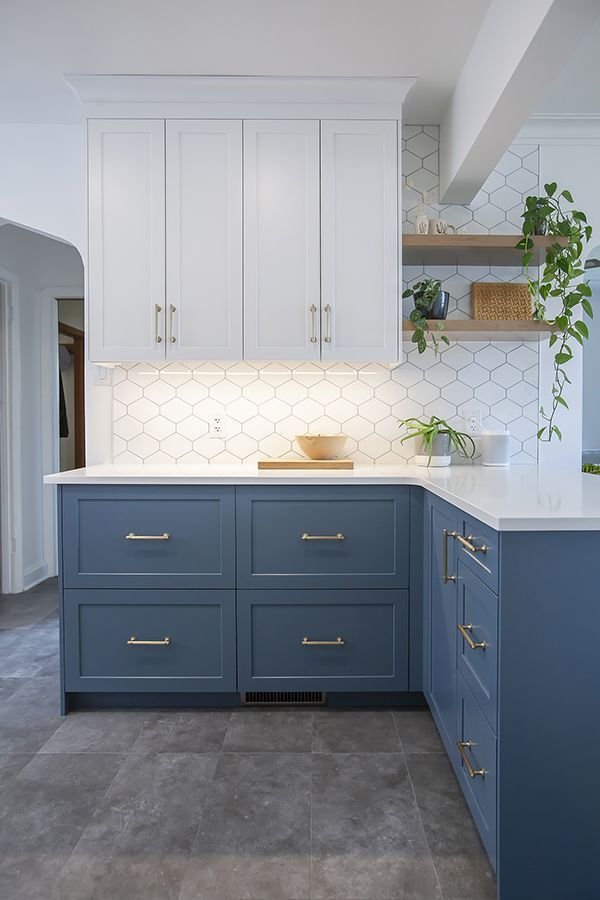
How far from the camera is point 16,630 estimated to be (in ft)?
10.8

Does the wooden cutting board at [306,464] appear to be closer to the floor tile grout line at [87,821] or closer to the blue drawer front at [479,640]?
the blue drawer front at [479,640]

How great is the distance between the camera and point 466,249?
270 cm

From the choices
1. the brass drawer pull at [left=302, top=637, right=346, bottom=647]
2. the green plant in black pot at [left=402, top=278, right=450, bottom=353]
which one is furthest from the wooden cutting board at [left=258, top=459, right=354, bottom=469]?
the brass drawer pull at [left=302, top=637, right=346, bottom=647]

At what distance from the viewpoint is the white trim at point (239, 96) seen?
99.2 inches

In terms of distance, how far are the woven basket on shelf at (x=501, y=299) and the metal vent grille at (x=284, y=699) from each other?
1858mm

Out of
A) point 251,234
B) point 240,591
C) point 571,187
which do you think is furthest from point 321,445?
point 571,187

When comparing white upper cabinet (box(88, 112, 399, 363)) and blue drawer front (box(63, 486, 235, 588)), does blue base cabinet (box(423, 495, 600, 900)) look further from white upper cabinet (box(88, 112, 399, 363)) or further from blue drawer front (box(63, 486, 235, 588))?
white upper cabinet (box(88, 112, 399, 363))

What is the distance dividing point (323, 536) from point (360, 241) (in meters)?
1.27

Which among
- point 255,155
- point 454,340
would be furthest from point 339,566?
point 255,155

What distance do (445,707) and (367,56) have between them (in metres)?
2.43

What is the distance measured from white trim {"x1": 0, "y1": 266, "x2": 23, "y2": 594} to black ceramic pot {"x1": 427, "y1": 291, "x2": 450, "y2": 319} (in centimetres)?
273

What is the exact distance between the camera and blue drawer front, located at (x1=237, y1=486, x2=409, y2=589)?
2350mm

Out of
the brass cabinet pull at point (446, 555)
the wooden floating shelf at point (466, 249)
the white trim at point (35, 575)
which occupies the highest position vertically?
the wooden floating shelf at point (466, 249)

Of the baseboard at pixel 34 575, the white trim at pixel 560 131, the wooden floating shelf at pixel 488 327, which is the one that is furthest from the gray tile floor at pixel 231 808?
the white trim at pixel 560 131
